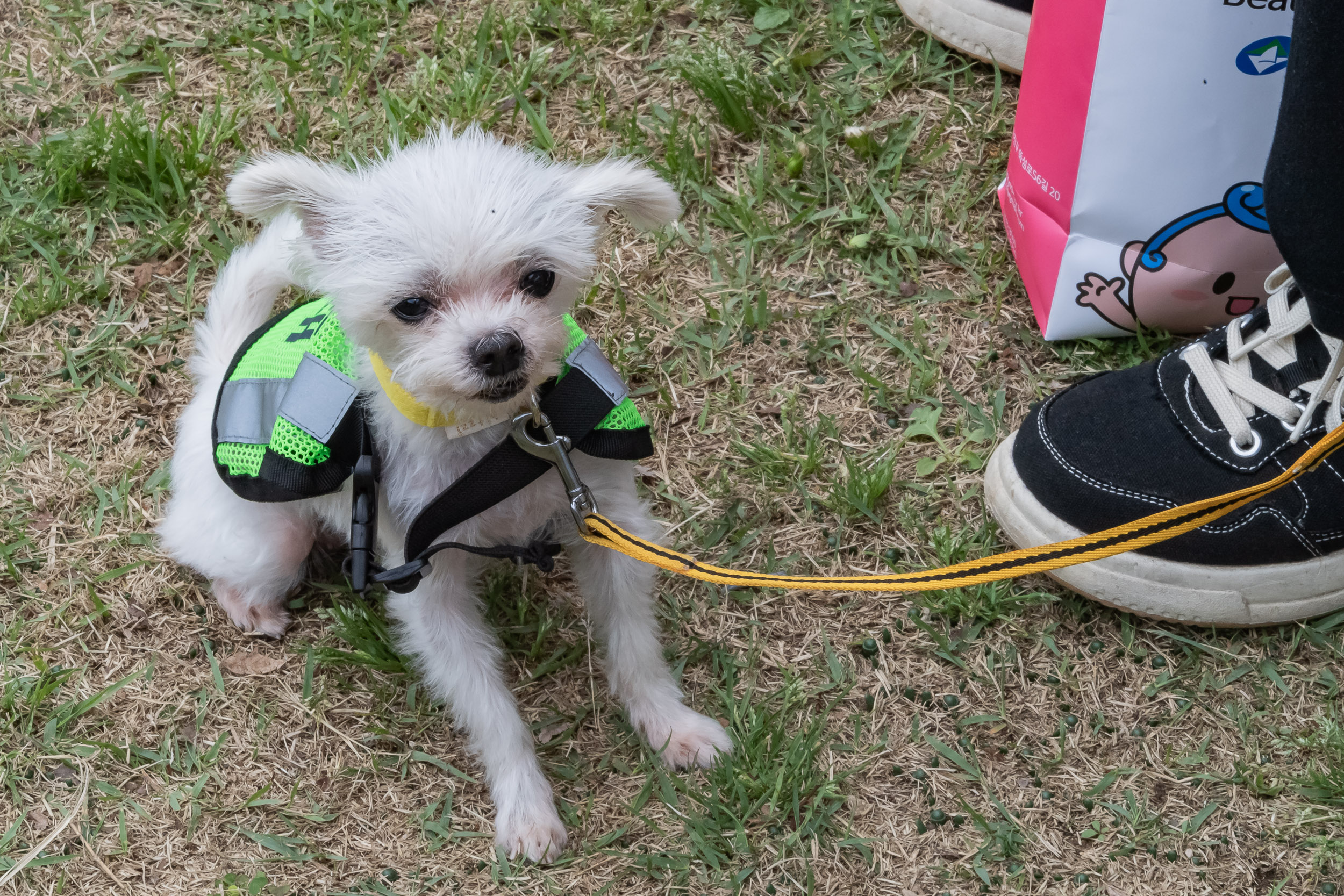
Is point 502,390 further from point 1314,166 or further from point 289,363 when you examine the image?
point 1314,166

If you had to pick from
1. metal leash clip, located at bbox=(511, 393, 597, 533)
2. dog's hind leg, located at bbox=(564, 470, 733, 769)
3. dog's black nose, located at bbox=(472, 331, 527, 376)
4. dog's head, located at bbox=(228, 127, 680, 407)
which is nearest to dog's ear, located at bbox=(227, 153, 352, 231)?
dog's head, located at bbox=(228, 127, 680, 407)

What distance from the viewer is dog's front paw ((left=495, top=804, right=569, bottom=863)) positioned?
103 inches

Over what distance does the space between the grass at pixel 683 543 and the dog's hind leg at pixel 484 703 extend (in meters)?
0.09

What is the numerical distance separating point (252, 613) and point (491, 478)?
1096 millimetres

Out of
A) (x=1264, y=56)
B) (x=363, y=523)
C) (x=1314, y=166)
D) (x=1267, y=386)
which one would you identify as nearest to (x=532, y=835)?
(x=363, y=523)

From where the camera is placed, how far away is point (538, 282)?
2326 mm

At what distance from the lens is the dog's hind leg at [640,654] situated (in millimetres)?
2738

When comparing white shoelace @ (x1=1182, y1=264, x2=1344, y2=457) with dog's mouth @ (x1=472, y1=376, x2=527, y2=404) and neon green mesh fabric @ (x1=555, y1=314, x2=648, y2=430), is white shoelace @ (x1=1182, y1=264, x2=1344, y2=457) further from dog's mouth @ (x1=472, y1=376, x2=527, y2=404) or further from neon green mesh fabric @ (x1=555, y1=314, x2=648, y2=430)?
dog's mouth @ (x1=472, y1=376, x2=527, y2=404)

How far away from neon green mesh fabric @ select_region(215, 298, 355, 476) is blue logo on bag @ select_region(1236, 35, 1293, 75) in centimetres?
223

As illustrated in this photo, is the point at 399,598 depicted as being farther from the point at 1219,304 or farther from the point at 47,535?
the point at 1219,304

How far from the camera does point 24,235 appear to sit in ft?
12.6

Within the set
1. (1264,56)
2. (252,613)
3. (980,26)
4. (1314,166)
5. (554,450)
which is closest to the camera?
(1314,166)

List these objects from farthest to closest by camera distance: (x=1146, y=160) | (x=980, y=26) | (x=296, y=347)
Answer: (x=980, y=26) < (x=1146, y=160) < (x=296, y=347)

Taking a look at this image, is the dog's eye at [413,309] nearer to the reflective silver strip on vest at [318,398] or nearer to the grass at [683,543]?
the reflective silver strip on vest at [318,398]
